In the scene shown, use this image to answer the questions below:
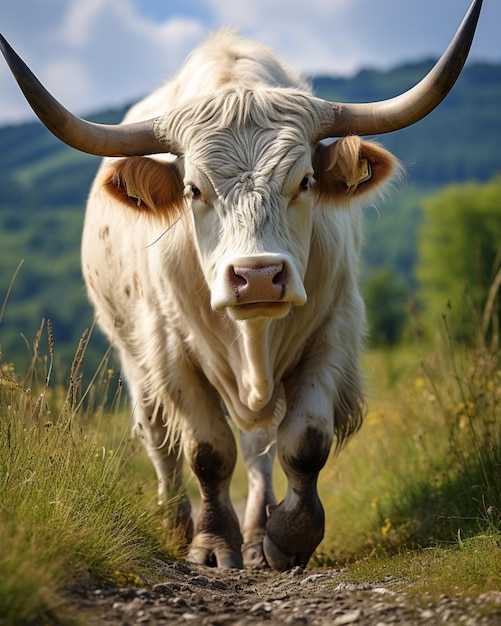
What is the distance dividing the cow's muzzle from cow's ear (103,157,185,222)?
108 centimetres

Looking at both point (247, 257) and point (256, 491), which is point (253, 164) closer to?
point (247, 257)

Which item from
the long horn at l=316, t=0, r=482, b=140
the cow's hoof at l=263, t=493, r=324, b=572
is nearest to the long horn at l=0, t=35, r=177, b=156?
the long horn at l=316, t=0, r=482, b=140

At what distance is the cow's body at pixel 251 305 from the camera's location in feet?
16.9

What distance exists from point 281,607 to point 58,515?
99cm

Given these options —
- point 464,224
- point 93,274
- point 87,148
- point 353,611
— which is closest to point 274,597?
point 353,611

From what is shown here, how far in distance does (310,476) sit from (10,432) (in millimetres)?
1737

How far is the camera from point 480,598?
12.0 ft

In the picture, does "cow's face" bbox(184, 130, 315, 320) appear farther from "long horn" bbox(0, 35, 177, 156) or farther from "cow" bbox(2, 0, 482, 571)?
"long horn" bbox(0, 35, 177, 156)

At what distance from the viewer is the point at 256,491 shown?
6.99 metres

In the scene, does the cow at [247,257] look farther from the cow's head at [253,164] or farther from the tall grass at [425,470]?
the tall grass at [425,470]

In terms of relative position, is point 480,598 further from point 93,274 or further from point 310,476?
point 93,274

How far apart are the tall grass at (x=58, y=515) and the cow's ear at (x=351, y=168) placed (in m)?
1.64

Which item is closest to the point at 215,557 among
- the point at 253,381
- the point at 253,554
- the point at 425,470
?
the point at 253,554

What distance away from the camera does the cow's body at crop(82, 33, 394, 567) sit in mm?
5152
